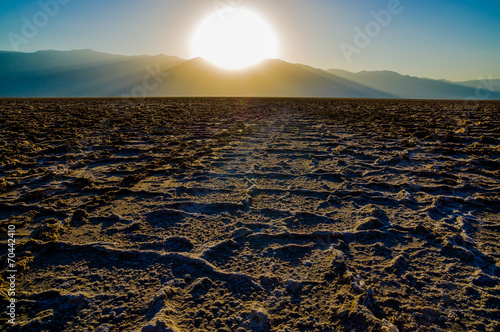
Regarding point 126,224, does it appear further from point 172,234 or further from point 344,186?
point 344,186

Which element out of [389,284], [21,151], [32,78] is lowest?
[389,284]

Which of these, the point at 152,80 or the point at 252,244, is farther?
the point at 152,80

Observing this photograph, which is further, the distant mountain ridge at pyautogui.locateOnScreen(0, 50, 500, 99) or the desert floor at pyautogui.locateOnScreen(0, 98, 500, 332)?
the distant mountain ridge at pyautogui.locateOnScreen(0, 50, 500, 99)

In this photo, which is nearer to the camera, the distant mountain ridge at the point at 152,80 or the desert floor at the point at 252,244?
the desert floor at the point at 252,244

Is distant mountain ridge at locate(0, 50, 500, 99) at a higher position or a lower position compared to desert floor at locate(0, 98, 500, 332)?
higher

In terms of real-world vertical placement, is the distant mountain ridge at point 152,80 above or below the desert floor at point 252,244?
above

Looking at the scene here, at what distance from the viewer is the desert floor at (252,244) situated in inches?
54.4

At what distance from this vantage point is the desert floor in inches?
54.4

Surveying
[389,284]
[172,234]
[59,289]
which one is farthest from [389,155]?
[59,289]

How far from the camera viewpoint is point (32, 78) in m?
155

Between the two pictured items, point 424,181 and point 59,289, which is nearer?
point 59,289

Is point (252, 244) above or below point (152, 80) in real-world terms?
below

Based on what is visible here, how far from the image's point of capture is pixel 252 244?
2.02m

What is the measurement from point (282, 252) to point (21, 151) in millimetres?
5499
